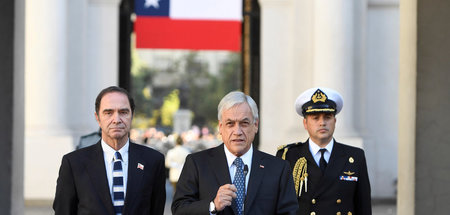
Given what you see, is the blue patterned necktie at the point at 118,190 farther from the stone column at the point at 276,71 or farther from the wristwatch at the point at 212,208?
the stone column at the point at 276,71

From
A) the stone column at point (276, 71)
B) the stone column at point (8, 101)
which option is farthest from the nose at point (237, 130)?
the stone column at point (276, 71)

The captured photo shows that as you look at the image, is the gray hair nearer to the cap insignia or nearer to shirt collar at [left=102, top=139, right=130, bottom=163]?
shirt collar at [left=102, top=139, right=130, bottom=163]

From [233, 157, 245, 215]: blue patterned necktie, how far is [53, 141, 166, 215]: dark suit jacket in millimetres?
721

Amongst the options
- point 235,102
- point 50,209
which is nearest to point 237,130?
point 235,102

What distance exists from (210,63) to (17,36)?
72.9 metres

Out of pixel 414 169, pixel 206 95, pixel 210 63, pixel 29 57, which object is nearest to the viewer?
pixel 414 169

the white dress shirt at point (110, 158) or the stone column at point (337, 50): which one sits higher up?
the stone column at point (337, 50)

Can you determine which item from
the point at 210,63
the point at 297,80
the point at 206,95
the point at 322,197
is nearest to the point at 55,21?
the point at 297,80

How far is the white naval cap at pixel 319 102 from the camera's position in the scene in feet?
19.5

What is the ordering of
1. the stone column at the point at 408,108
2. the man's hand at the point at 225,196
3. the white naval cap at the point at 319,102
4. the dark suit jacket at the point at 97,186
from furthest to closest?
the white naval cap at the point at 319,102 → the stone column at the point at 408,108 → the dark suit jacket at the point at 97,186 → the man's hand at the point at 225,196

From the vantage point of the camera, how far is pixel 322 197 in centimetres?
583

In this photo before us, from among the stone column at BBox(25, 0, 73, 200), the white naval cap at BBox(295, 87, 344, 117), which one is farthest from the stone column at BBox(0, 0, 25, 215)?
the stone column at BBox(25, 0, 73, 200)

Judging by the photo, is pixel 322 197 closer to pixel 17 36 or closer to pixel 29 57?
pixel 17 36

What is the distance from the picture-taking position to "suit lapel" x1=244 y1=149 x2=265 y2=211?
4314 millimetres
